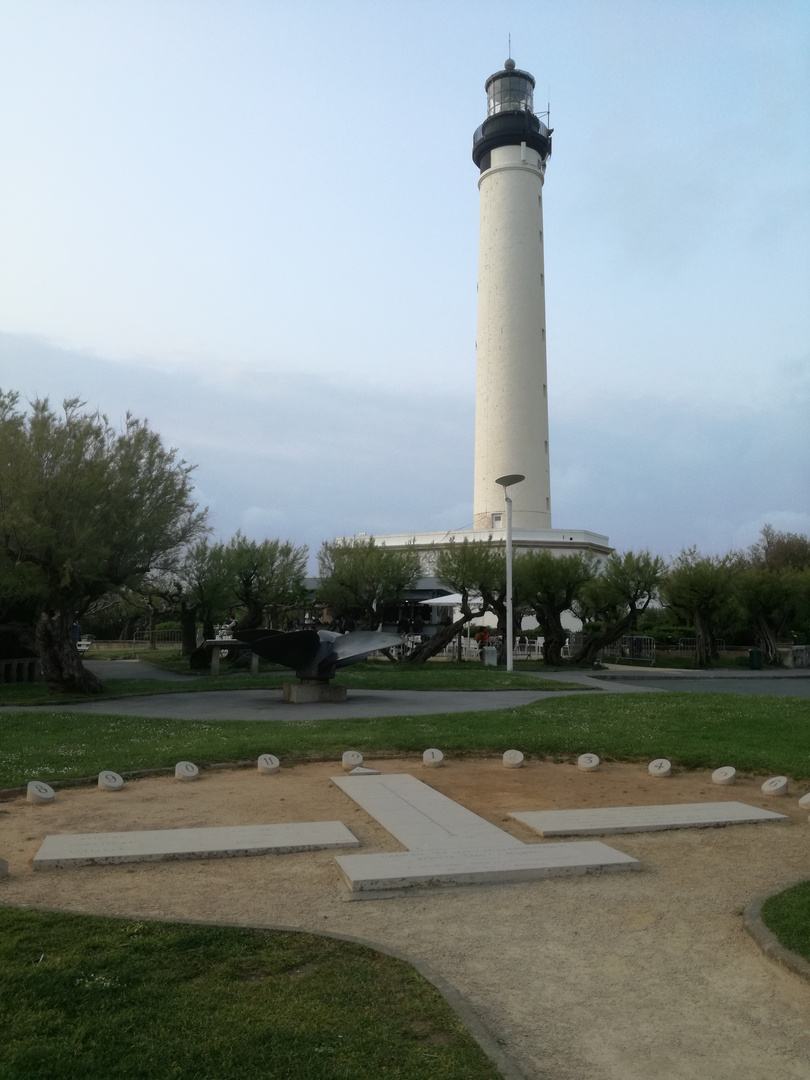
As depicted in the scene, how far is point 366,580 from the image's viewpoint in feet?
101

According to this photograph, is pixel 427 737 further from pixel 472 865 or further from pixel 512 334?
pixel 512 334

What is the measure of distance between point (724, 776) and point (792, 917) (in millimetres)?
4630

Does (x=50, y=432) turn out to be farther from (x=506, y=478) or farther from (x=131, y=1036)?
(x=131, y=1036)

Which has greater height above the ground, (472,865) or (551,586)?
(551,586)

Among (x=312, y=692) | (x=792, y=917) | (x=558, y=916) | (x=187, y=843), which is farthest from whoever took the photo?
(x=312, y=692)

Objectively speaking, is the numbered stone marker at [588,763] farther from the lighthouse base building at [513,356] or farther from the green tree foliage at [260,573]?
the lighthouse base building at [513,356]

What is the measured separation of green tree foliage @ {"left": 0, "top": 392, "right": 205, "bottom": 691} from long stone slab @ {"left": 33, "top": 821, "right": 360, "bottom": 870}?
11.7 meters

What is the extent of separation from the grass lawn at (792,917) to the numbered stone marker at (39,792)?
623 cm

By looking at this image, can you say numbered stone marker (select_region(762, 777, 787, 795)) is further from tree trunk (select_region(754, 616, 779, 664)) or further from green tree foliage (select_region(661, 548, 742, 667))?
tree trunk (select_region(754, 616, 779, 664))

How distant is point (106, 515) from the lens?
1884 centimetres

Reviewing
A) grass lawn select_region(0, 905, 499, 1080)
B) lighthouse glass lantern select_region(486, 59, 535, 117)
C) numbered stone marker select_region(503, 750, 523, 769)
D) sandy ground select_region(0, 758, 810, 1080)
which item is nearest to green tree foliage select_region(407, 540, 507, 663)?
numbered stone marker select_region(503, 750, 523, 769)

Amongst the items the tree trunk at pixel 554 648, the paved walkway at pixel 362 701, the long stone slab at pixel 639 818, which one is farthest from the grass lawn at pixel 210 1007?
the tree trunk at pixel 554 648

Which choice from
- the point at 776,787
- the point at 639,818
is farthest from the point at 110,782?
the point at 776,787

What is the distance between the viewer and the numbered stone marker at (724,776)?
9.46m
